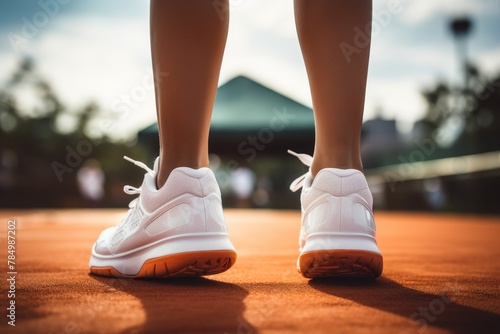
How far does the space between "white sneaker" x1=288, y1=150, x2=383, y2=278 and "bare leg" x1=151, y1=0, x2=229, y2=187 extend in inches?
12.0

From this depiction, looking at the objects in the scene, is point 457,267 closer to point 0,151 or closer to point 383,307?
point 383,307

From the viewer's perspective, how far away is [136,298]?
0.96m

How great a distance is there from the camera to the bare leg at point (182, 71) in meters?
1.21

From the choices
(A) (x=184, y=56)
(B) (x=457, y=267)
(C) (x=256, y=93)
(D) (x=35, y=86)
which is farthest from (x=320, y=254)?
(D) (x=35, y=86)

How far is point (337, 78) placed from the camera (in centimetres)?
125

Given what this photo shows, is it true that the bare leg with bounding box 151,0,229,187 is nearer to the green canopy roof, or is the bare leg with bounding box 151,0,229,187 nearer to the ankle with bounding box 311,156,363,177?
the ankle with bounding box 311,156,363,177

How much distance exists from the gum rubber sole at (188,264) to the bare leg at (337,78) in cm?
33

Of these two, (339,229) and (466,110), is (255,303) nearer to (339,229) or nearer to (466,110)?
(339,229)

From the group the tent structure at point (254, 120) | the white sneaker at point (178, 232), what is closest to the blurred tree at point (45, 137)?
the tent structure at point (254, 120)

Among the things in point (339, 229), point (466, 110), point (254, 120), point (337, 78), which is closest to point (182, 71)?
point (337, 78)

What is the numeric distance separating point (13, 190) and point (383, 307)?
53.1 feet

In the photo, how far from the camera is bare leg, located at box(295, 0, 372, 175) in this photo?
125cm

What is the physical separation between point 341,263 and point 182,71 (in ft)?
1.88

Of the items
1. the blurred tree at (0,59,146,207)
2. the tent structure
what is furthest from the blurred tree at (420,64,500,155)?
the blurred tree at (0,59,146,207)
